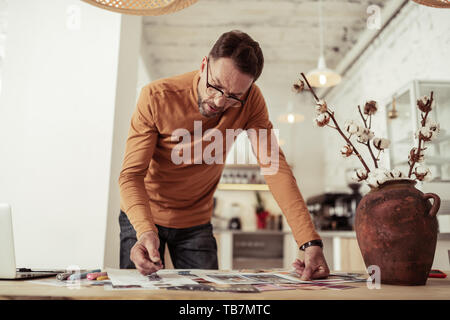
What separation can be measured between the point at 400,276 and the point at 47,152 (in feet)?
6.00

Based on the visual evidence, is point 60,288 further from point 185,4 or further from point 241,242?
point 241,242

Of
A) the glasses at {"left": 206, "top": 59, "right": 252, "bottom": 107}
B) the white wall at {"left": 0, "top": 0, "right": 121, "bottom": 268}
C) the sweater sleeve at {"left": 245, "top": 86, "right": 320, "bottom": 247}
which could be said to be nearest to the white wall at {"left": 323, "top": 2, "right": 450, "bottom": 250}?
the sweater sleeve at {"left": 245, "top": 86, "right": 320, "bottom": 247}

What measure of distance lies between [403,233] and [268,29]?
11.0 feet

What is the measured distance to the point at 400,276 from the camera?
895 mm

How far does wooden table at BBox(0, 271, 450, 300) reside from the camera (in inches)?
25.3

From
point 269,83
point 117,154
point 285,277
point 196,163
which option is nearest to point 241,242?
point 269,83

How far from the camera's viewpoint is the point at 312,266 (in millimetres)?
1018

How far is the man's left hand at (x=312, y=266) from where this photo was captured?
3.25ft

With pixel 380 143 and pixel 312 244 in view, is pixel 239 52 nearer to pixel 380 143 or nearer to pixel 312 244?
pixel 380 143

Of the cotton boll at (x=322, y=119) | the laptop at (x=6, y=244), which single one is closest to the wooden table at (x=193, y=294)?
the laptop at (x=6, y=244)

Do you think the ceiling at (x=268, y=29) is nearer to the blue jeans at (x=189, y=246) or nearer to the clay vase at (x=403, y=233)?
the blue jeans at (x=189, y=246)

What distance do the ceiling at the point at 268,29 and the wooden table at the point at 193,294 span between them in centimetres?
320
